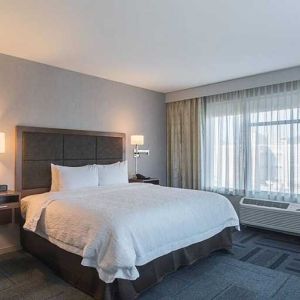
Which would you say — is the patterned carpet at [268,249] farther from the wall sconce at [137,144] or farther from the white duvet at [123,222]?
the wall sconce at [137,144]

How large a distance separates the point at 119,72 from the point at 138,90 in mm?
1028

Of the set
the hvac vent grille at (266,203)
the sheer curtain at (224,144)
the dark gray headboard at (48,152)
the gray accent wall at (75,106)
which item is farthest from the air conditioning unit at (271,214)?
the dark gray headboard at (48,152)

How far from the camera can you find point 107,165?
14.7 ft

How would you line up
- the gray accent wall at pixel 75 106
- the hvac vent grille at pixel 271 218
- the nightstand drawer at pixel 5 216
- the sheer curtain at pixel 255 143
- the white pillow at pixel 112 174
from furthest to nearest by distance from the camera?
the sheer curtain at pixel 255 143
the white pillow at pixel 112 174
the hvac vent grille at pixel 271 218
the gray accent wall at pixel 75 106
the nightstand drawer at pixel 5 216

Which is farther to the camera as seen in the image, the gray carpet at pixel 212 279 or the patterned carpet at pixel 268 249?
the patterned carpet at pixel 268 249

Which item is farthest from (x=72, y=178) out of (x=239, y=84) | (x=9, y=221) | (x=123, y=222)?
(x=239, y=84)

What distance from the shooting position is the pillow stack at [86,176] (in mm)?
3807

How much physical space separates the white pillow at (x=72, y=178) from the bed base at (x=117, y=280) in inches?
29.0

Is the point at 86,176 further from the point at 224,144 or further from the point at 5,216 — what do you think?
the point at 224,144

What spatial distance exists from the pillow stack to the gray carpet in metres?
1.01

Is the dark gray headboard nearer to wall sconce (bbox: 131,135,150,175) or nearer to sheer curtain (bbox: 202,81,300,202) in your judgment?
wall sconce (bbox: 131,135,150,175)

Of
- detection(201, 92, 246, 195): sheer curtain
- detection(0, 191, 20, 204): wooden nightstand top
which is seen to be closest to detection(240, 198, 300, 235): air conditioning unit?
detection(201, 92, 246, 195): sheer curtain

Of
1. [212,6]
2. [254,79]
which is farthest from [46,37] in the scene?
[254,79]

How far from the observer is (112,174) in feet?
14.3
